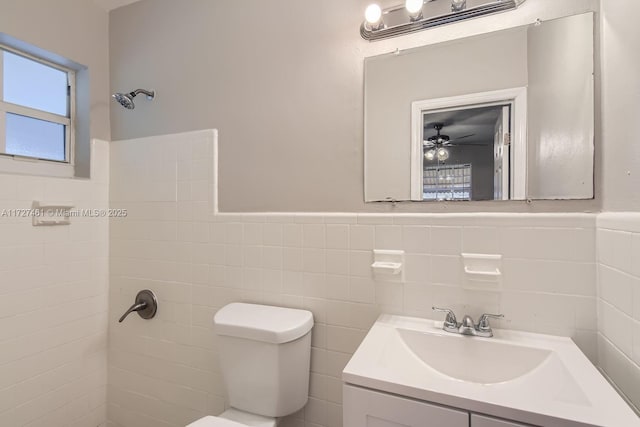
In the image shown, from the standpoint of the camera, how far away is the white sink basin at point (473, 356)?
2.93 ft

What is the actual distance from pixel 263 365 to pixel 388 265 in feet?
1.95

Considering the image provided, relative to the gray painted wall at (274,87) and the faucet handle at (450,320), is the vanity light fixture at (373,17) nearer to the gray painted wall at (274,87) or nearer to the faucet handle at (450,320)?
the gray painted wall at (274,87)

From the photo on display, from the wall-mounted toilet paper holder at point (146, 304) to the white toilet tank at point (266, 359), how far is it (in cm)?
58

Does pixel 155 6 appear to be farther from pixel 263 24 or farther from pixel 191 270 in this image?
pixel 191 270

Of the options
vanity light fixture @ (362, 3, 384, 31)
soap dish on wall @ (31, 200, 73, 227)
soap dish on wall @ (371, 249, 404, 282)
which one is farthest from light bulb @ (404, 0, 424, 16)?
soap dish on wall @ (31, 200, 73, 227)

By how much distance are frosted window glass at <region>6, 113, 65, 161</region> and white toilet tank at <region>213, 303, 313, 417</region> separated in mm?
1323

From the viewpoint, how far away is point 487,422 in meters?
0.65

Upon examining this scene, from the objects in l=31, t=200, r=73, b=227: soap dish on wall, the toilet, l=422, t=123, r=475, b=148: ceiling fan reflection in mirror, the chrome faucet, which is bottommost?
the toilet

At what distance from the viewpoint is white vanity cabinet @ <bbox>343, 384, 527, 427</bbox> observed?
665 millimetres

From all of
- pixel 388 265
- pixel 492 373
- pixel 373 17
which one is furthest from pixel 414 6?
pixel 492 373

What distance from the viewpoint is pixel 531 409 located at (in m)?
0.62

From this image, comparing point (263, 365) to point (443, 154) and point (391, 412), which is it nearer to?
point (391, 412)

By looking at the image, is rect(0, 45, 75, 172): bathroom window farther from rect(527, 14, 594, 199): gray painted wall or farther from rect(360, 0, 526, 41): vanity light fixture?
rect(527, 14, 594, 199): gray painted wall

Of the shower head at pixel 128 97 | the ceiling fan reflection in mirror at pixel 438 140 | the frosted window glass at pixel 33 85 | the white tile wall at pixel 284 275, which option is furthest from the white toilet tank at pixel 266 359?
the frosted window glass at pixel 33 85
